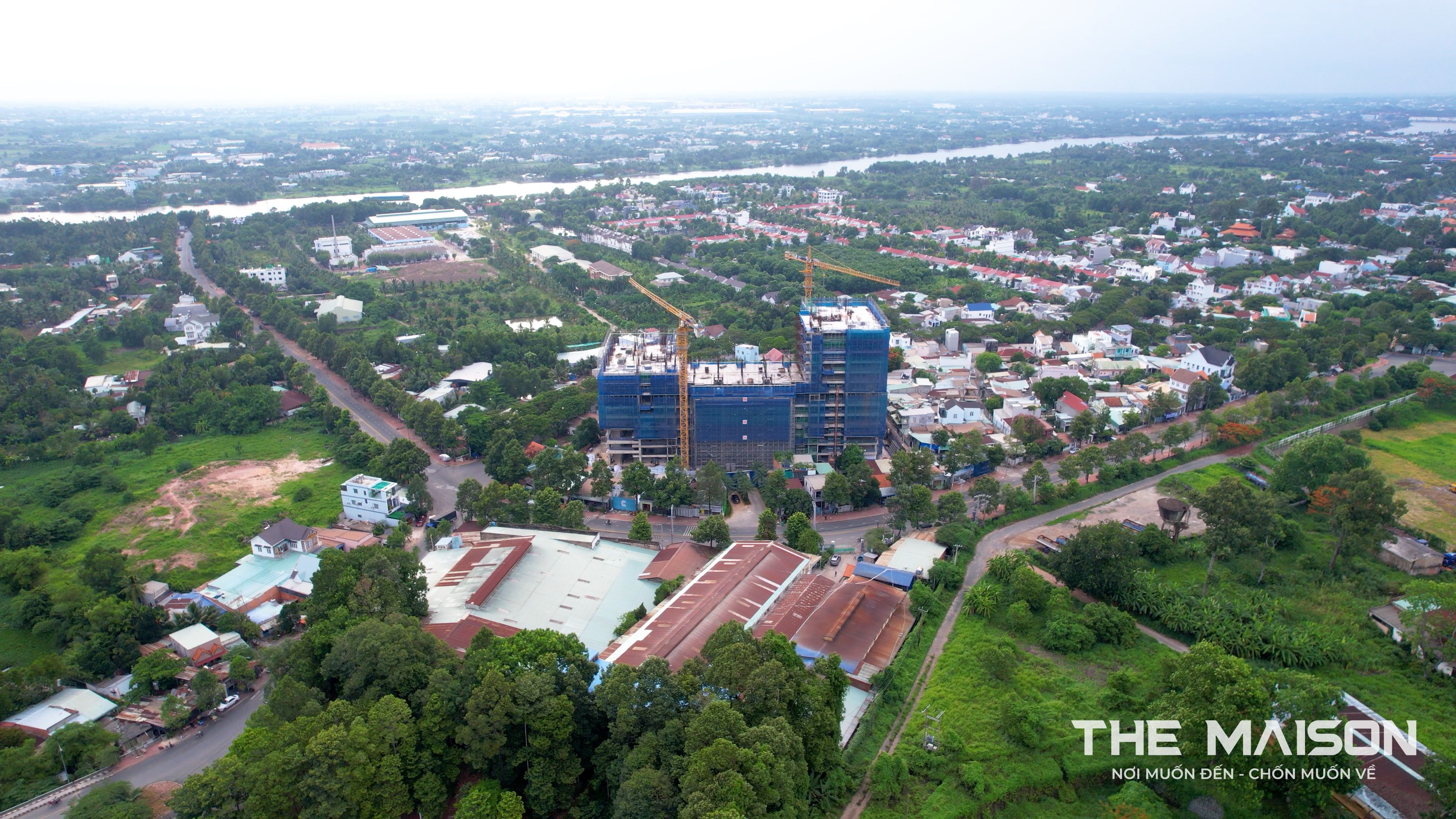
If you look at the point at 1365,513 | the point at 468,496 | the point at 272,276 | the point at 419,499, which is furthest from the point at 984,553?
the point at 272,276

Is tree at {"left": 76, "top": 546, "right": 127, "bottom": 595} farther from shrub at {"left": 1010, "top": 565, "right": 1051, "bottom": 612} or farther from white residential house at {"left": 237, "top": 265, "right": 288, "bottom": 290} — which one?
white residential house at {"left": 237, "top": 265, "right": 288, "bottom": 290}

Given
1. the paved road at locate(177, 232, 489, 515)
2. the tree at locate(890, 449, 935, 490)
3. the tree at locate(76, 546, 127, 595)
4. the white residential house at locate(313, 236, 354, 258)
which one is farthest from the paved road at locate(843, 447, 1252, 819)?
the white residential house at locate(313, 236, 354, 258)

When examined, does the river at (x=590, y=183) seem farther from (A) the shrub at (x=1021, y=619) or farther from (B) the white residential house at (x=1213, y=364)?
(A) the shrub at (x=1021, y=619)

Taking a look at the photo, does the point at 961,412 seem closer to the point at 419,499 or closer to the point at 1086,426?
the point at 1086,426

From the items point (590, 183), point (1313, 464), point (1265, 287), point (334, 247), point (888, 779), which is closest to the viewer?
point (888, 779)

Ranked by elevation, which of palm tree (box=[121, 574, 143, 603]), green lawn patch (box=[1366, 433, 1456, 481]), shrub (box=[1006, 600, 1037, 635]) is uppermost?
green lawn patch (box=[1366, 433, 1456, 481])


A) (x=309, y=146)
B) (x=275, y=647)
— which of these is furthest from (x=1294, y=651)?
(x=309, y=146)
